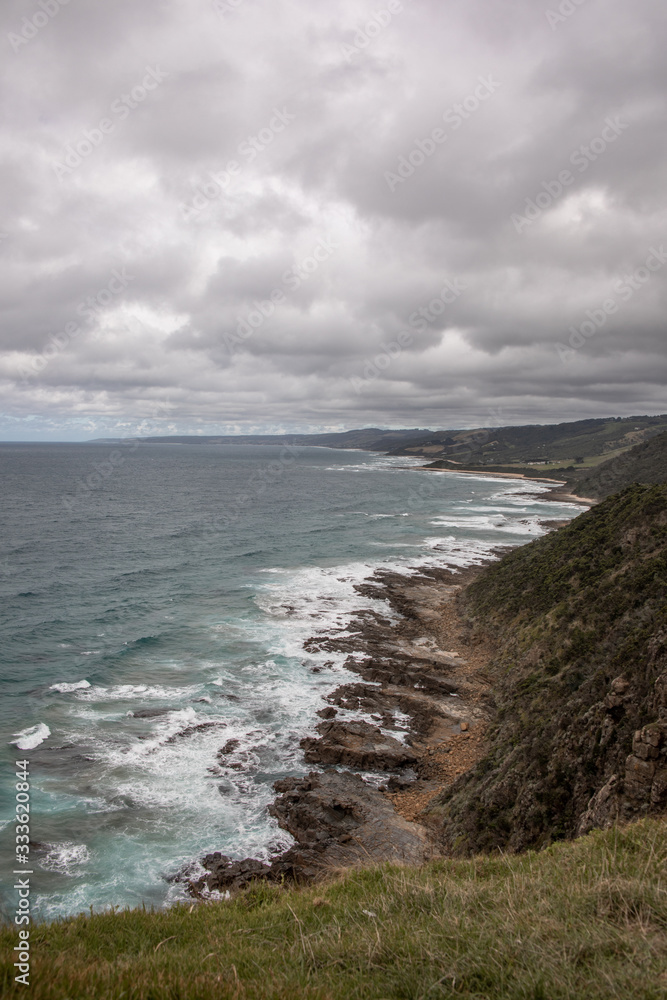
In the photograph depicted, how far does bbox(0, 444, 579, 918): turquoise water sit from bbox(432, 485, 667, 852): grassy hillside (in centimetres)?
687

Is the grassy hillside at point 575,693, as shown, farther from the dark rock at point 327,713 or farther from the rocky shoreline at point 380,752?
the dark rock at point 327,713

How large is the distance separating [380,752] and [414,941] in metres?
14.7

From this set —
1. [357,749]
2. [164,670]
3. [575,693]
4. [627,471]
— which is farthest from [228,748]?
[627,471]

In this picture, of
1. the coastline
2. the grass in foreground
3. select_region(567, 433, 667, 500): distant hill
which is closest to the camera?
the grass in foreground

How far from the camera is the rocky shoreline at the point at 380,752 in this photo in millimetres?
14797

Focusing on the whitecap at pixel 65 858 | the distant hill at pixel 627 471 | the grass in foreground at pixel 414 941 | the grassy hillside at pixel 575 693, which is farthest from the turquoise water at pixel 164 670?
the distant hill at pixel 627 471

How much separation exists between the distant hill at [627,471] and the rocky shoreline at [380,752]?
296 feet

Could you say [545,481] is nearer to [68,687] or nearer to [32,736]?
[68,687]

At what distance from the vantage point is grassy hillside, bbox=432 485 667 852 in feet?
41.5

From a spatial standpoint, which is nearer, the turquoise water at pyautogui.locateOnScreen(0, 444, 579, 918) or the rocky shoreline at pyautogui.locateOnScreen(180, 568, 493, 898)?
the rocky shoreline at pyautogui.locateOnScreen(180, 568, 493, 898)

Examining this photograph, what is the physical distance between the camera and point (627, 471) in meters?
114

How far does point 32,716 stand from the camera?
23.0m

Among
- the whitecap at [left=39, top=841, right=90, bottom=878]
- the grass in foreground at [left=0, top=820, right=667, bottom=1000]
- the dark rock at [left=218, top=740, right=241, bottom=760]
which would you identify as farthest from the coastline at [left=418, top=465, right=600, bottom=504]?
the grass in foreground at [left=0, top=820, right=667, bottom=1000]

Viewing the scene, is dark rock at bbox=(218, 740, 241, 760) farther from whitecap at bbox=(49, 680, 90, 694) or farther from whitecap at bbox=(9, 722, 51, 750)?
whitecap at bbox=(49, 680, 90, 694)
